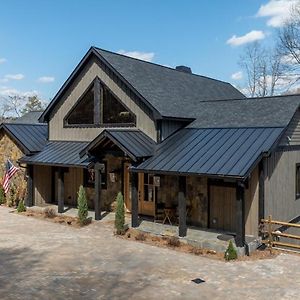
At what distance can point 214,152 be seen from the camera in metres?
14.3

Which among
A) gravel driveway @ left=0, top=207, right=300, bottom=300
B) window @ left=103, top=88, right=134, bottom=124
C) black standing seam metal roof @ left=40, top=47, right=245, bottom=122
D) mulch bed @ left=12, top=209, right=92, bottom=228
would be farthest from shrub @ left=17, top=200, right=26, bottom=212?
window @ left=103, top=88, right=134, bottom=124

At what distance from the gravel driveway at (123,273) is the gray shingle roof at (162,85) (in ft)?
22.5

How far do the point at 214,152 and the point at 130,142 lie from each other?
152 inches

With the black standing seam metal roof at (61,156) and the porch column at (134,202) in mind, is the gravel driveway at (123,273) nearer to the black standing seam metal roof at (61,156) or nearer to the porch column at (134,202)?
the porch column at (134,202)

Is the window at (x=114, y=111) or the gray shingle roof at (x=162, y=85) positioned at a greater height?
the gray shingle roof at (x=162, y=85)

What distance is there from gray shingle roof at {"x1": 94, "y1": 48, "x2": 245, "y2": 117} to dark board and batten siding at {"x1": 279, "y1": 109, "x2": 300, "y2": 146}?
15.9 ft

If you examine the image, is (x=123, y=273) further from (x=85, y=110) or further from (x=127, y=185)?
(x=85, y=110)

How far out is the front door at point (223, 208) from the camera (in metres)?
14.5

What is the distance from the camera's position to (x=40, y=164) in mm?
19109

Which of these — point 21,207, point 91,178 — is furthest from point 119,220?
point 21,207

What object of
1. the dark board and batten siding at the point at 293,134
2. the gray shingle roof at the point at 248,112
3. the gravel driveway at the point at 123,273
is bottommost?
the gravel driveway at the point at 123,273

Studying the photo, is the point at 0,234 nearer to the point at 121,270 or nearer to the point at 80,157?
the point at 80,157

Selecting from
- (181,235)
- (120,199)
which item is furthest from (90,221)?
(181,235)

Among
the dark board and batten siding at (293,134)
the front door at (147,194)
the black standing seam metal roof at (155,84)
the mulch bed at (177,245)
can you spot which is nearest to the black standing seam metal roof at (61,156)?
the black standing seam metal roof at (155,84)
